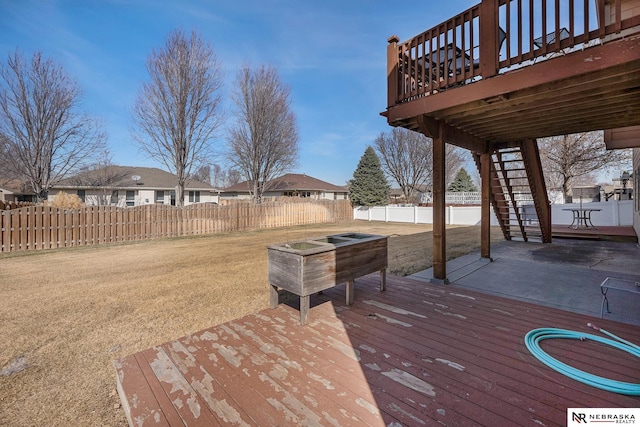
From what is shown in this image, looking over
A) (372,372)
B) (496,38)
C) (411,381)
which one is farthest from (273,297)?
(496,38)

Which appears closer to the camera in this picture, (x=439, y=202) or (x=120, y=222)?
(x=439, y=202)

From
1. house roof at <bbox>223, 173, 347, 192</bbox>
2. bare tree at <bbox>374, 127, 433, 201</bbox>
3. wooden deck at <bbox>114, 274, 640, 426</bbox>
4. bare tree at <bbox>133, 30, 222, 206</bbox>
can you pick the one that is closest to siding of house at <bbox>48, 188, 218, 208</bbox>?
house roof at <bbox>223, 173, 347, 192</bbox>

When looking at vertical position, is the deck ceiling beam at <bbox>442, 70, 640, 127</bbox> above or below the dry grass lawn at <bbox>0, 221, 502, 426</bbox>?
above

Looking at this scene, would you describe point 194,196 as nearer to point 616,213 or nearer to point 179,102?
point 179,102

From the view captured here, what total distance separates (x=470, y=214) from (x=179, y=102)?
1710cm

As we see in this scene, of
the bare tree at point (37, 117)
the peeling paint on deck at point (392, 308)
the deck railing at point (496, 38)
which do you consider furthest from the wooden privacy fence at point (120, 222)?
the deck railing at point (496, 38)

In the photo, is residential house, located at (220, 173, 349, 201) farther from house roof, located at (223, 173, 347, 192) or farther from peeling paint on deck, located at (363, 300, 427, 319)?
peeling paint on deck, located at (363, 300, 427, 319)

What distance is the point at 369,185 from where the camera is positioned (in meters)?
23.3

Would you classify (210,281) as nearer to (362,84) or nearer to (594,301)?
(594,301)

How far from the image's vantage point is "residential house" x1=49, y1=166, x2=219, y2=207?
19.4 m

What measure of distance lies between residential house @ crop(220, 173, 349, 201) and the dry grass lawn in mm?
20733

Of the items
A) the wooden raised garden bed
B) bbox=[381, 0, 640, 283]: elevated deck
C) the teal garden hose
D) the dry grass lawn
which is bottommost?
the dry grass lawn

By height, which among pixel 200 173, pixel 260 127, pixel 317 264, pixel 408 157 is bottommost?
pixel 317 264

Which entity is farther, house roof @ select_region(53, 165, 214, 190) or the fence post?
house roof @ select_region(53, 165, 214, 190)
